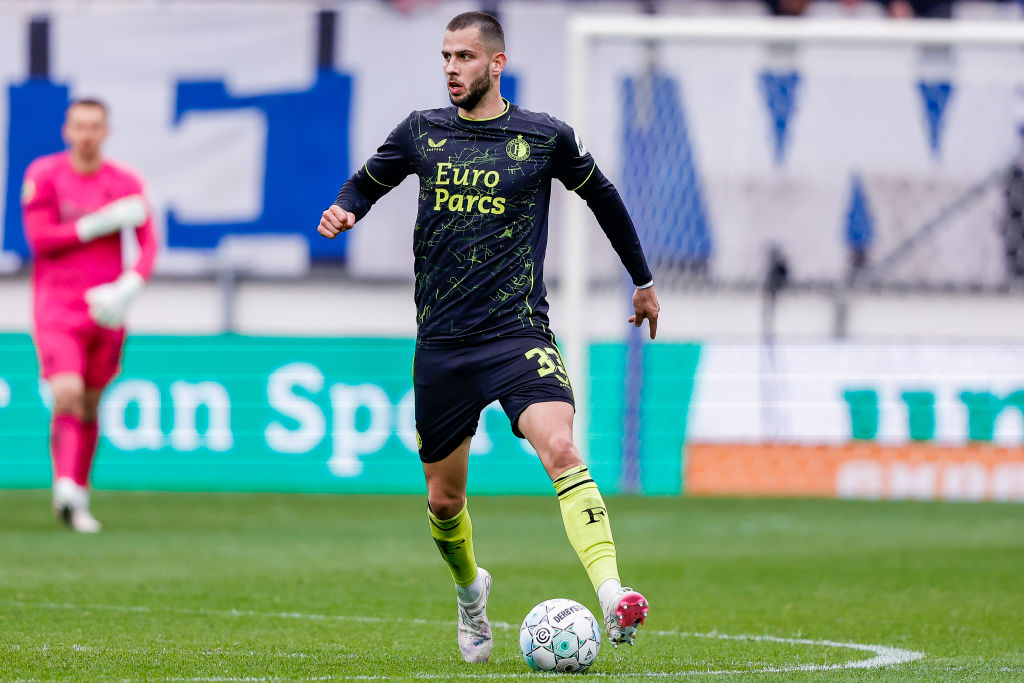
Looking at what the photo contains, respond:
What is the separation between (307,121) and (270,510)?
614 centimetres

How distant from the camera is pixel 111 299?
10281mm

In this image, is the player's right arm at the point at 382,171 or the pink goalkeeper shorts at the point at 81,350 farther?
the pink goalkeeper shorts at the point at 81,350

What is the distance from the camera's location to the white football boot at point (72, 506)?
1030cm

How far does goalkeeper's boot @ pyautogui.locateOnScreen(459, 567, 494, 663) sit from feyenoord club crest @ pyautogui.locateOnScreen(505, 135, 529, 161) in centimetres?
141

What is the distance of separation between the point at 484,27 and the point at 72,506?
5763 mm

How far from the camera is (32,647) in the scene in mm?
5664

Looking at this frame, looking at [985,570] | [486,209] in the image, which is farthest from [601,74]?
[486,209]

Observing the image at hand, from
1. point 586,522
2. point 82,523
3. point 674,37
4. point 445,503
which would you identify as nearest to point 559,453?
point 586,522

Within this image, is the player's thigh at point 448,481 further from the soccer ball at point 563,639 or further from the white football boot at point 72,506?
the white football boot at point 72,506

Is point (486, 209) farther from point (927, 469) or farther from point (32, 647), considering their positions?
point (927, 469)

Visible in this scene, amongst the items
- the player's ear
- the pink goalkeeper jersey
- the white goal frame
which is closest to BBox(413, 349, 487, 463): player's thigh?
the player's ear

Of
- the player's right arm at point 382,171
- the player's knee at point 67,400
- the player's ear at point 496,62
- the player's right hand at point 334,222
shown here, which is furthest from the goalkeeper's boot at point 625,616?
the player's knee at point 67,400

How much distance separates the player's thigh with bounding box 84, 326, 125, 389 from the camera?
34.8 ft

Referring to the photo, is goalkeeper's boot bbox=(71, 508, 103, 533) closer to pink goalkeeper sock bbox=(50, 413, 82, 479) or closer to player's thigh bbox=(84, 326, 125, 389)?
pink goalkeeper sock bbox=(50, 413, 82, 479)
